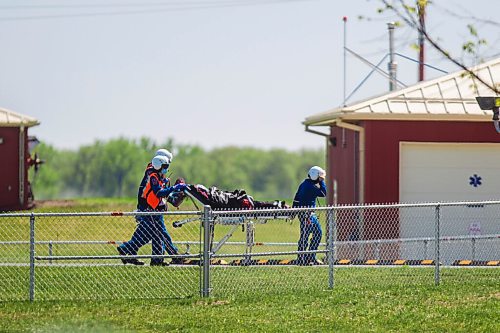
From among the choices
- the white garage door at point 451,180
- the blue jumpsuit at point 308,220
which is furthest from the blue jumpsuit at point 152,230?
the white garage door at point 451,180

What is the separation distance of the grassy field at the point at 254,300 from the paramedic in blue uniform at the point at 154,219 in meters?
0.48

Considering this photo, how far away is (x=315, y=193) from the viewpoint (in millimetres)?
19672

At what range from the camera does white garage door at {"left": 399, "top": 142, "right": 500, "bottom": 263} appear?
76.2ft

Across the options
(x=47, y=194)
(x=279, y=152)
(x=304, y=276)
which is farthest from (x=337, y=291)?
(x=279, y=152)

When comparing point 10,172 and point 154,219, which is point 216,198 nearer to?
point 154,219

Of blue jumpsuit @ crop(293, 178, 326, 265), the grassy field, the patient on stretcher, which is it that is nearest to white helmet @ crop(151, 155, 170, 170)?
the patient on stretcher

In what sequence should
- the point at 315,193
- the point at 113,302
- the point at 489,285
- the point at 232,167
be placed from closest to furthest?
the point at 113,302 < the point at 489,285 < the point at 315,193 < the point at 232,167

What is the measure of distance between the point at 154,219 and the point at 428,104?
25.5 ft

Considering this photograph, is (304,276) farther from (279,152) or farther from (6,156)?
(279,152)

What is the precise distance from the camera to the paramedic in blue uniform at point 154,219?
17.5 meters

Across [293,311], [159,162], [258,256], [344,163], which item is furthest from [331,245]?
[344,163]

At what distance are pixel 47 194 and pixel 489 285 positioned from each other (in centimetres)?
5714

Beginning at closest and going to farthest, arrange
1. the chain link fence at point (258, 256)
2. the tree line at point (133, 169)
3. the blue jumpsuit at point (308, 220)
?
the chain link fence at point (258, 256), the blue jumpsuit at point (308, 220), the tree line at point (133, 169)

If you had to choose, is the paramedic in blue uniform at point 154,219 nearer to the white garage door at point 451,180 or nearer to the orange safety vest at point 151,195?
the orange safety vest at point 151,195
